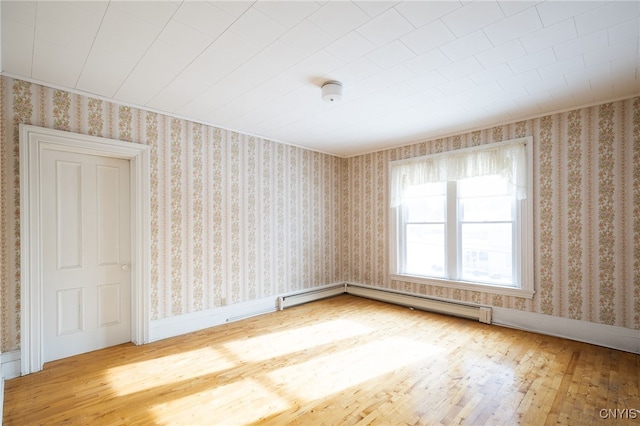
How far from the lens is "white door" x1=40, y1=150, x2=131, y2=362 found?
10.2ft

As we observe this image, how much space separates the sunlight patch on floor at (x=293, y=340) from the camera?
331 cm

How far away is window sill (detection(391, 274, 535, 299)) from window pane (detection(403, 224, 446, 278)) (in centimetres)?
13

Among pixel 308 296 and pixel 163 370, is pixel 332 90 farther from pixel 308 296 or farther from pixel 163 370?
pixel 308 296

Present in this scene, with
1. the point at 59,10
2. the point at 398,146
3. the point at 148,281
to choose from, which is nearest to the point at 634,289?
the point at 398,146

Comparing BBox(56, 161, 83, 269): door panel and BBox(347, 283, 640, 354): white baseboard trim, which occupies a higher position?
BBox(56, 161, 83, 269): door panel

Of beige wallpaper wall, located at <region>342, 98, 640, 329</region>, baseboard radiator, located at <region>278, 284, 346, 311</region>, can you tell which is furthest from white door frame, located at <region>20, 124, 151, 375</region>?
beige wallpaper wall, located at <region>342, 98, 640, 329</region>

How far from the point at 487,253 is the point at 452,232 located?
55cm

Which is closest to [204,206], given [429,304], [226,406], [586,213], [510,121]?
[226,406]

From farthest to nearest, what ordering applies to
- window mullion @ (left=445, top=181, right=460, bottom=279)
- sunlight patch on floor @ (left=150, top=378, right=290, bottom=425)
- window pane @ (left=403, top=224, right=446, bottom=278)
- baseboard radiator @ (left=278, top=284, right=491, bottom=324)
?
1. window pane @ (left=403, top=224, right=446, bottom=278)
2. window mullion @ (left=445, top=181, right=460, bottom=279)
3. baseboard radiator @ (left=278, top=284, right=491, bottom=324)
4. sunlight patch on floor @ (left=150, top=378, right=290, bottom=425)

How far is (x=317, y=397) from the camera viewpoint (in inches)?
96.5

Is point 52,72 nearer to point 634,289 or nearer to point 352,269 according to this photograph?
point 352,269

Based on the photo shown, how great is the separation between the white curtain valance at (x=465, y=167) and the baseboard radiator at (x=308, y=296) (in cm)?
189

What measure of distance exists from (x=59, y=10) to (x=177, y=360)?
2.98 metres

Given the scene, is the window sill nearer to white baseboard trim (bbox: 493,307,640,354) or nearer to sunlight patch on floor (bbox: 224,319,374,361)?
white baseboard trim (bbox: 493,307,640,354)
